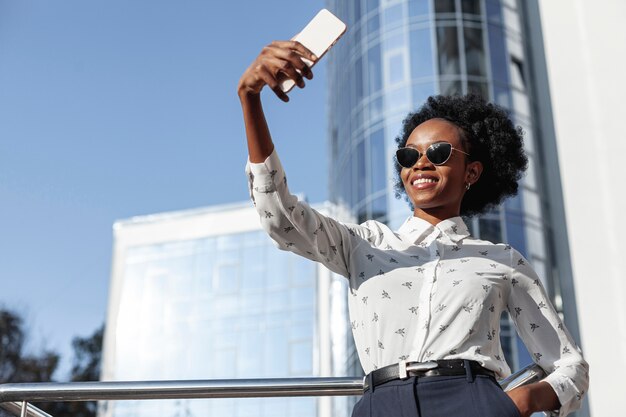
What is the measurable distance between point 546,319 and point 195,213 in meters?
29.6

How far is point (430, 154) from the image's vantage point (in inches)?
76.8

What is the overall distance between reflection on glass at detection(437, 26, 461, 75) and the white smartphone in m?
16.4

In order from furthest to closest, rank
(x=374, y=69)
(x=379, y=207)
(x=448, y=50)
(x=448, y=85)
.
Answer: (x=374, y=69)
(x=448, y=50)
(x=448, y=85)
(x=379, y=207)

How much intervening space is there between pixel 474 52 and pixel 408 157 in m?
16.4

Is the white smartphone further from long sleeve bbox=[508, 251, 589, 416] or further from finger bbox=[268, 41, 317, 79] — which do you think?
long sleeve bbox=[508, 251, 589, 416]

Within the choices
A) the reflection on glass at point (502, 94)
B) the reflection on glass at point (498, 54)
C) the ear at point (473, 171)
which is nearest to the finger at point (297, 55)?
the ear at point (473, 171)

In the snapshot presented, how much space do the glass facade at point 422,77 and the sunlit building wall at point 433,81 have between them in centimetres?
2

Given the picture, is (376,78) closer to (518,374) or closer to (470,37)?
(470,37)

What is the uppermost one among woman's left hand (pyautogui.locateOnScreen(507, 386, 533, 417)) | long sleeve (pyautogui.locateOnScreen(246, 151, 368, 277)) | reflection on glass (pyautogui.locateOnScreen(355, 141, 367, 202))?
reflection on glass (pyautogui.locateOnScreen(355, 141, 367, 202))

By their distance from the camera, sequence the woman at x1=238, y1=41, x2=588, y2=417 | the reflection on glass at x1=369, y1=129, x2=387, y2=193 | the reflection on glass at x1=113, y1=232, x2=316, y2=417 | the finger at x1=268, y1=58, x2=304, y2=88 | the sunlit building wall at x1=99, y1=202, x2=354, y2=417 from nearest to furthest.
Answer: the finger at x1=268, y1=58, x2=304, y2=88 < the woman at x1=238, y1=41, x2=588, y2=417 < the reflection on glass at x1=369, y1=129, x2=387, y2=193 < the sunlit building wall at x1=99, y1=202, x2=354, y2=417 < the reflection on glass at x1=113, y1=232, x2=316, y2=417

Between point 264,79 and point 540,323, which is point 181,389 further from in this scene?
point 264,79

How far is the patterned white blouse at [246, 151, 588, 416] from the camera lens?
1714 millimetres

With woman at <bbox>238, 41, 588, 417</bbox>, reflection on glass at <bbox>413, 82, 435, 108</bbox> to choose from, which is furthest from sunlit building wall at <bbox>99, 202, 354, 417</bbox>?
woman at <bbox>238, 41, 588, 417</bbox>

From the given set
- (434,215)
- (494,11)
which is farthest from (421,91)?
(434,215)
